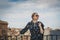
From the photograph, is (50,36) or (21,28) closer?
(21,28)

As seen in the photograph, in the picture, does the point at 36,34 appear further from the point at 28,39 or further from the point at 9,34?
the point at 9,34

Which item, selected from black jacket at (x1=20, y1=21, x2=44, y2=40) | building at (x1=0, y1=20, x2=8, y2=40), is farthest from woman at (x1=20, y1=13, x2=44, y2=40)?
building at (x1=0, y1=20, x2=8, y2=40)

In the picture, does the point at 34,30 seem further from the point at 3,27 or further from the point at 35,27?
the point at 3,27

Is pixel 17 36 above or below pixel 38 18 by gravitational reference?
below

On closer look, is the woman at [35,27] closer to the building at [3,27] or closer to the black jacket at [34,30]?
the black jacket at [34,30]

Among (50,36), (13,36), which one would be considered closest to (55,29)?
(50,36)

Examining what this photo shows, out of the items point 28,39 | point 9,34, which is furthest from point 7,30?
point 28,39

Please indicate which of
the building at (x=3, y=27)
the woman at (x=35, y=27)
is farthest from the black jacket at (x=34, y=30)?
the building at (x=3, y=27)

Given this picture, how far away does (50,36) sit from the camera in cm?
315

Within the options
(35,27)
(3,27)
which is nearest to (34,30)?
(35,27)

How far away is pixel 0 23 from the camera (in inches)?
117

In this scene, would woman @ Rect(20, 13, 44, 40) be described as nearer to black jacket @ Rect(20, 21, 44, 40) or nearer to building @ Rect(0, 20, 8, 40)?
black jacket @ Rect(20, 21, 44, 40)

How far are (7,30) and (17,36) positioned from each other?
5.8 inches

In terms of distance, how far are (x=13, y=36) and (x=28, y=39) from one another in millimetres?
193
